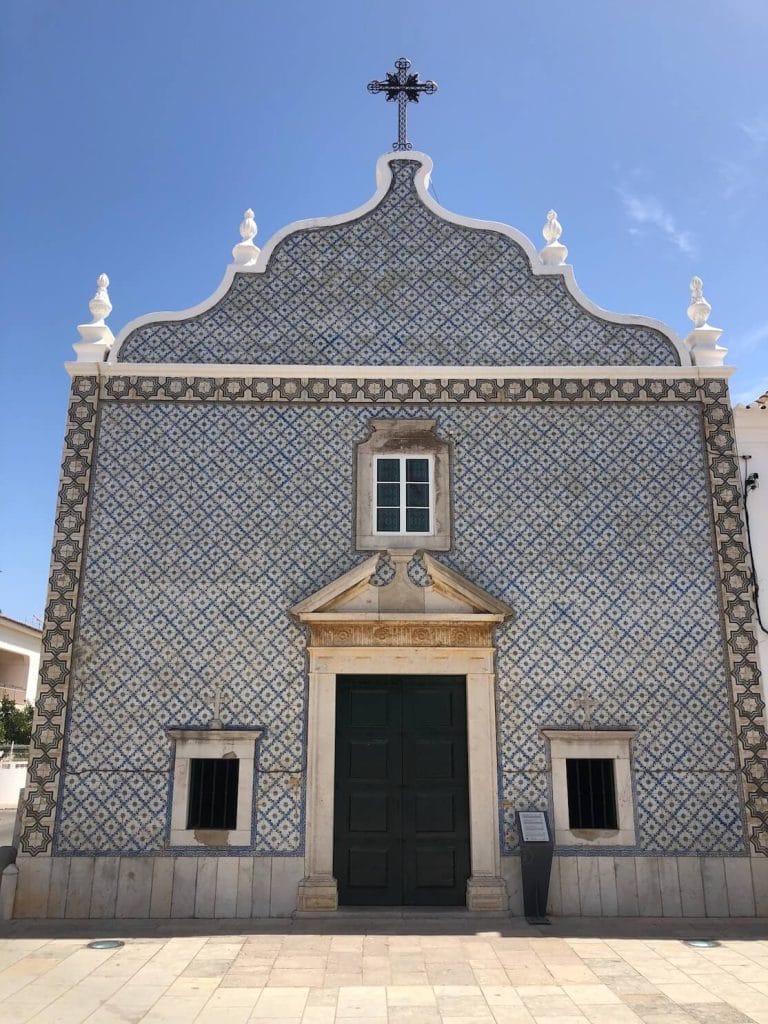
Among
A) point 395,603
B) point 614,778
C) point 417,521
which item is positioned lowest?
point 614,778

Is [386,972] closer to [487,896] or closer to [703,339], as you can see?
[487,896]

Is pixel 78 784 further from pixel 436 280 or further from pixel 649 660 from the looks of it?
pixel 436 280

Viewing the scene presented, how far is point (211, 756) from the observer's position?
8711 millimetres

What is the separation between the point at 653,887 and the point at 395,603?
13.6 feet

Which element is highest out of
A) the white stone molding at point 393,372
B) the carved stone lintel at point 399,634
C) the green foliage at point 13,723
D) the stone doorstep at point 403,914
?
the white stone molding at point 393,372

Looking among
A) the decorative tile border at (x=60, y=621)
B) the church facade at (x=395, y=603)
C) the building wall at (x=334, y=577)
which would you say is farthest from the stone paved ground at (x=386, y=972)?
the decorative tile border at (x=60, y=621)

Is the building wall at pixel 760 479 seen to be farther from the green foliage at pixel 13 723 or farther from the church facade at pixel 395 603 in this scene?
the green foliage at pixel 13 723

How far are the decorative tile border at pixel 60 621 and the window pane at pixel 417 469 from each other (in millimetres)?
3923

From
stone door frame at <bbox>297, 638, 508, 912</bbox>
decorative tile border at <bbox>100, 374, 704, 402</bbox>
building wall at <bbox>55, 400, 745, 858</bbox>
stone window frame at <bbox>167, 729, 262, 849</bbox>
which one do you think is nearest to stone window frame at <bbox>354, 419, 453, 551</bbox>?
building wall at <bbox>55, 400, 745, 858</bbox>

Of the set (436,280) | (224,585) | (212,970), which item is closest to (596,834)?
(212,970)

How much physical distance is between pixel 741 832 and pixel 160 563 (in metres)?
7.24

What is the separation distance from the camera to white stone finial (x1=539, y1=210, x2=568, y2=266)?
34.0 ft

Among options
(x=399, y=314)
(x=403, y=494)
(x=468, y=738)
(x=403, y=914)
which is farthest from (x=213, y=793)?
(x=399, y=314)

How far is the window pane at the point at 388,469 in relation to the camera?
9562 millimetres
